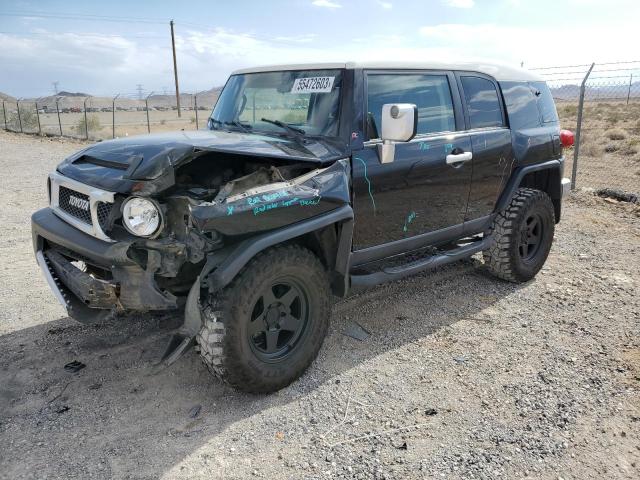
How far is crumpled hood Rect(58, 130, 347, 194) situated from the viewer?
9.90 ft

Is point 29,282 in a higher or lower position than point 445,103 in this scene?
lower

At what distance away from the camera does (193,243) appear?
302 centimetres

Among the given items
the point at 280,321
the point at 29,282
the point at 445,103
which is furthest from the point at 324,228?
the point at 29,282

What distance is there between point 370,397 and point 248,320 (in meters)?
0.97

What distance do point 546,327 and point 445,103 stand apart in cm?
206

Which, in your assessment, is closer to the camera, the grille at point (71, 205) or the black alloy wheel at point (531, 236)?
the grille at point (71, 205)

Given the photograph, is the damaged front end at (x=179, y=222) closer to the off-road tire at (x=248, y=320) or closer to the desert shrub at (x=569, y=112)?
the off-road tire at (x=248, y=320)

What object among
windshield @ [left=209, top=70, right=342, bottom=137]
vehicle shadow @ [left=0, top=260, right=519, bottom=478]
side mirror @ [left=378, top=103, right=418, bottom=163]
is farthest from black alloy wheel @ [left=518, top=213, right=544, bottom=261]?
windshield @ [left=209, top=70, right=342, bottom=137]

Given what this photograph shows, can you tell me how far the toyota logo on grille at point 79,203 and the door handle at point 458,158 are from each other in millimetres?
2708

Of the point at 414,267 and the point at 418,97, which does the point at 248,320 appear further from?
the point at 418,97

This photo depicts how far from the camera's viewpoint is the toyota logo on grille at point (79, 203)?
10.7 feet

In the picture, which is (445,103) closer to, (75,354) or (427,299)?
(427,299)

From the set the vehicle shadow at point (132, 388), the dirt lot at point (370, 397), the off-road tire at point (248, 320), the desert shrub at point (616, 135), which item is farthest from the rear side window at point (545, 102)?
the desert shrub at point (616, 135)

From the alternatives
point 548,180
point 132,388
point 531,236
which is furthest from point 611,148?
point 132,388
